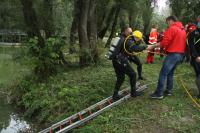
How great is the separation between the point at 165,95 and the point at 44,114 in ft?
11.5

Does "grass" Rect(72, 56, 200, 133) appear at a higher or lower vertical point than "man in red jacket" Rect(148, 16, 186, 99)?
lower

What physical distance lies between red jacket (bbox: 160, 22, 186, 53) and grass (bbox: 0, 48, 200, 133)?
145cm

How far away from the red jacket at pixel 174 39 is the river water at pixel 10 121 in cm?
449

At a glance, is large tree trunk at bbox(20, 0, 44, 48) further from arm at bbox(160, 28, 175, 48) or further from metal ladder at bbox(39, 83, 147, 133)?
arm at bbox(160, 28, 175, 48)

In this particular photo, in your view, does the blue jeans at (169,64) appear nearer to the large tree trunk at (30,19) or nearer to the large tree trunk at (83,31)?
the large tree trunk at (83,31)

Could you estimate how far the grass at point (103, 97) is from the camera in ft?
25.8

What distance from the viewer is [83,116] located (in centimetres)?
891

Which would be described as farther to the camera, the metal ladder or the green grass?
the green grass

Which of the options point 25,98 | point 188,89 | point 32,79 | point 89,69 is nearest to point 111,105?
point 188,89

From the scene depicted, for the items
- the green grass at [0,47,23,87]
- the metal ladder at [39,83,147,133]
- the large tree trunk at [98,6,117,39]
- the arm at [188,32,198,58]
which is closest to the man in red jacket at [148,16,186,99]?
the arm at [188,32,198,58]

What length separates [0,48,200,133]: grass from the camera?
786 centimetres

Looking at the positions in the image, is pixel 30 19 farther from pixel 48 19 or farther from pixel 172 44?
pixel 172 44

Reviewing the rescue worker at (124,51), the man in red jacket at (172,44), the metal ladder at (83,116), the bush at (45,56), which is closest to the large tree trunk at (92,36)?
the bush at (45,56)

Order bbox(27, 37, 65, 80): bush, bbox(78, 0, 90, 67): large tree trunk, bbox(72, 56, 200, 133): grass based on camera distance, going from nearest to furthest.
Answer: bbox(72, 56, 200, 133): grass, bbox(27, 37, 65, 80): bush, bbox(78, 0, 90, 67): large tree trunk
